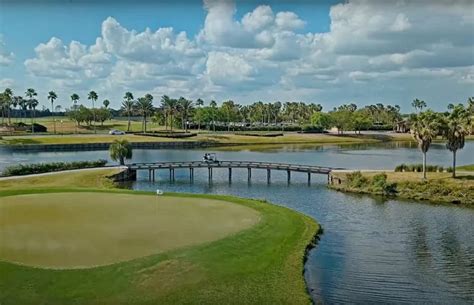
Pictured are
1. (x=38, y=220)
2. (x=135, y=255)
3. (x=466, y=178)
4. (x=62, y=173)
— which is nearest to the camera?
(x=135, y=255)

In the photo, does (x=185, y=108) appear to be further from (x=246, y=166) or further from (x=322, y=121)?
(x=246, y=166)

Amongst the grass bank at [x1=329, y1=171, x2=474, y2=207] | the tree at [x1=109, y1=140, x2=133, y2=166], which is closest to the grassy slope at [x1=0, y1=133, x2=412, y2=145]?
the tree at [x1=109, y1=140, x2=133, y2=166]

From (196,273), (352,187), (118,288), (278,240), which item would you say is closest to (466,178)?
(352,187)

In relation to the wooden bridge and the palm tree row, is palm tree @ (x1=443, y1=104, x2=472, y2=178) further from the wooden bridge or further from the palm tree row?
the wooden bridge

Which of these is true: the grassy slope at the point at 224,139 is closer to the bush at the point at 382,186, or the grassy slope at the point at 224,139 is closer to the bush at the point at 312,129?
the bush at the point at 312,129

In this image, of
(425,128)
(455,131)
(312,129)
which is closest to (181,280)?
(425,128)

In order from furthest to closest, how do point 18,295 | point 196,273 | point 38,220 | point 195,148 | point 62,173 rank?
point 195,148 → point 62,173 → point 38,220 → point 196,273 → point 18,295

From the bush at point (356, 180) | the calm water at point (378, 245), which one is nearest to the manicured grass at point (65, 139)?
the calm water at point (378, 245)

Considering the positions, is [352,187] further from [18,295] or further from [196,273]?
[18,295]
